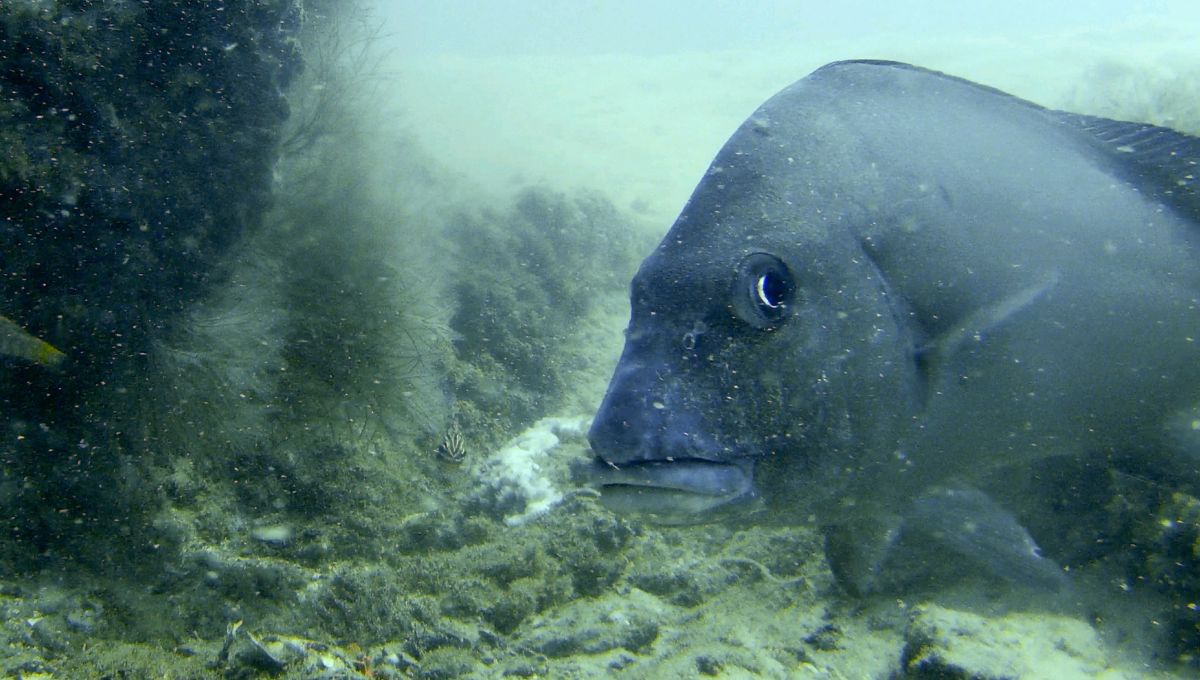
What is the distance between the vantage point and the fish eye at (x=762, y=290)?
190cm

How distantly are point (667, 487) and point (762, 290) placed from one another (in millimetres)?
625

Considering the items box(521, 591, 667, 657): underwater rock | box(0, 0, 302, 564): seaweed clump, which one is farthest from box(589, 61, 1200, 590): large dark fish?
box(0, 0, 302, 564): seaweed clump

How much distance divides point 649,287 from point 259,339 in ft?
12.6

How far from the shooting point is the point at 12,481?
12.8ft

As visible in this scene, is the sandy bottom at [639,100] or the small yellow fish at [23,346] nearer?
the small yellow fish at [23,346]

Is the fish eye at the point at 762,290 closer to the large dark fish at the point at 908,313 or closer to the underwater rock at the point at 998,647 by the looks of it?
the large dark fish at the point at 908,313

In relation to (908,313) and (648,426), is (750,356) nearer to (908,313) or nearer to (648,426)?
(648,426)

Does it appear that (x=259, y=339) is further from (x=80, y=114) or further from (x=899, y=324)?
(x=899, y=324)

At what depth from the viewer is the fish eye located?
1.90 m

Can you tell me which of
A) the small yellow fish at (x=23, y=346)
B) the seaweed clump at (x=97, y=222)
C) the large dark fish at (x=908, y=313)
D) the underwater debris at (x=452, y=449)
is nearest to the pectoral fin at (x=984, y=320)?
the large dark fish at (x=908, y=313)

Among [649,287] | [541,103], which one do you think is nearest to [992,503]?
[649,287]

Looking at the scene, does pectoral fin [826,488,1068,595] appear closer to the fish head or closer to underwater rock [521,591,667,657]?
the fish head

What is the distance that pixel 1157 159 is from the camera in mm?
2441

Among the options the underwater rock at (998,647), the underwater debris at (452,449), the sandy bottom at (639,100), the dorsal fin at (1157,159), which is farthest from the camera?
the sandy bottom at (639,100)
